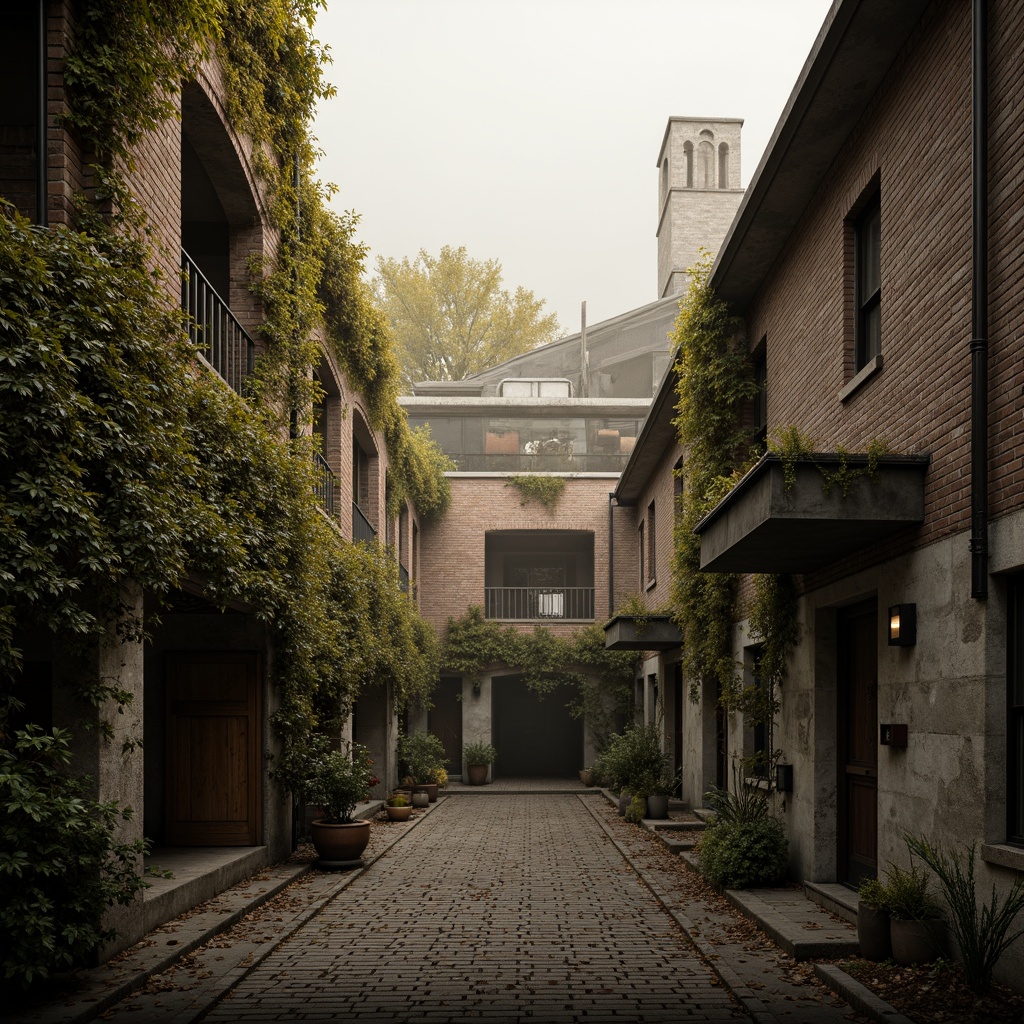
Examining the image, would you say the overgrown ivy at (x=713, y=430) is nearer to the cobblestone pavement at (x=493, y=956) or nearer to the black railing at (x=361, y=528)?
the cobblestone pavement at (x=493, y=956)

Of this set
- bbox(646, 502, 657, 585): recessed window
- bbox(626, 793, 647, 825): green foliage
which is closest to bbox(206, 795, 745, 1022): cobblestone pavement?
bbox(626, 793, 647, 825): green foliage

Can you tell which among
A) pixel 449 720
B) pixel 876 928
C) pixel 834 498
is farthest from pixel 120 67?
pixel 449 720

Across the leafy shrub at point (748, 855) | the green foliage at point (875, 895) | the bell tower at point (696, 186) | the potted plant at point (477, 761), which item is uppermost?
the bell tower at point (696, 186)

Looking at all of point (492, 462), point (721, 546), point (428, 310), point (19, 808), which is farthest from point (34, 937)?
point (428, 310)

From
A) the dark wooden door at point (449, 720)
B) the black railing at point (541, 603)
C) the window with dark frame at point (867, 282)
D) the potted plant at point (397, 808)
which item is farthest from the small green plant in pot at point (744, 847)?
the dark wooden door at point (449, 720)

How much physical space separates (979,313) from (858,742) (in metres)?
4.13

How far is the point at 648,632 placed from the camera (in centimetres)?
1736

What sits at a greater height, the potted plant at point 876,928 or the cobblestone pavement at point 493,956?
the potted plant at point 876,928

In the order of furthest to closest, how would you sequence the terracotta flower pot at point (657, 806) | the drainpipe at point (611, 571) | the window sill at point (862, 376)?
the drainpipe at point (611, 571)
the terracotta flower pot at point (657, 806)
the window sill at point (862, 376)

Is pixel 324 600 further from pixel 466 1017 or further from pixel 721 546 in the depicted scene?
pixel 466 1017

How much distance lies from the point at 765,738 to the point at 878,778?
412cm

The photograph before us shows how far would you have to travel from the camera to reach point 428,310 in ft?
117

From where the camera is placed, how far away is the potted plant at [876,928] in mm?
6785

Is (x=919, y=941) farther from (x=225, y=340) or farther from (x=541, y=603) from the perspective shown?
(x=541, y=603)
